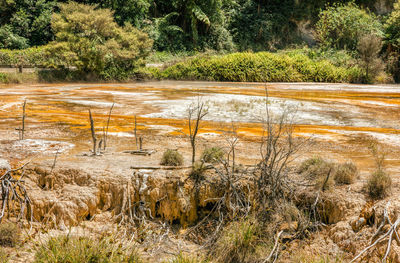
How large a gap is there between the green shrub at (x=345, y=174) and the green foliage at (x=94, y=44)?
1721cm

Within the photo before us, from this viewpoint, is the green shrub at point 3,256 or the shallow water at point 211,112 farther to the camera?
the shallow water at point 211,112

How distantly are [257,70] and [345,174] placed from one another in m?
18.7

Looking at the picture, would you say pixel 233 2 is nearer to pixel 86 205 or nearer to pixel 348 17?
pixel 348 17

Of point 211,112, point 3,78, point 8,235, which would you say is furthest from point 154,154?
point 3,78

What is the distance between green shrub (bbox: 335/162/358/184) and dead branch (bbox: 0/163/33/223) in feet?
13.4

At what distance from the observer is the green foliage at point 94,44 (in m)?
19.8

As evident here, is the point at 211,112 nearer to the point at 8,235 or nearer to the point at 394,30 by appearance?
the point at 8,235

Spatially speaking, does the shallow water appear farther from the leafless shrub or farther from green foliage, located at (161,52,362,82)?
green foliage, located at (161,52,362,82)

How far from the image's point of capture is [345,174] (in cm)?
517

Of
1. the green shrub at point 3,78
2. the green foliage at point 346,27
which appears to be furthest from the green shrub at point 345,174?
the green foliage at point 346,27

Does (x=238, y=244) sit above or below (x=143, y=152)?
below

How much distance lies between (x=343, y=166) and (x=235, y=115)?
5891 mm

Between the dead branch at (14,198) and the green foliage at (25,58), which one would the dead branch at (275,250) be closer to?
the dead branch at (14,198)

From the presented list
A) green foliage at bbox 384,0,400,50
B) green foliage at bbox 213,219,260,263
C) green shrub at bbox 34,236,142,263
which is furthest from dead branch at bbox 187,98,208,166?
green foliage at bbox 384,0,400,50
